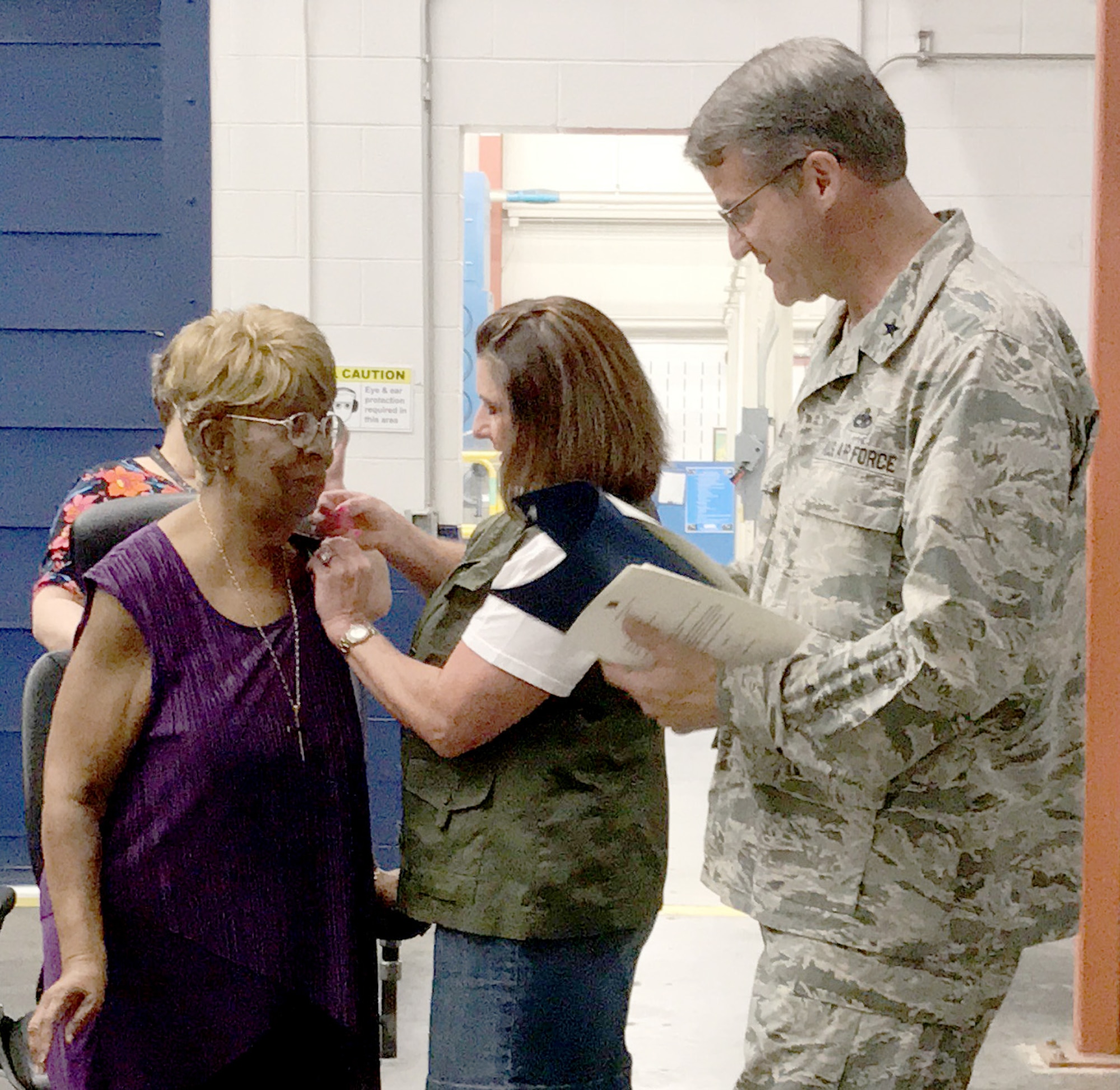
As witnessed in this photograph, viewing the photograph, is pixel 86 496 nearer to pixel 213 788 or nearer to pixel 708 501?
pixel 213 788

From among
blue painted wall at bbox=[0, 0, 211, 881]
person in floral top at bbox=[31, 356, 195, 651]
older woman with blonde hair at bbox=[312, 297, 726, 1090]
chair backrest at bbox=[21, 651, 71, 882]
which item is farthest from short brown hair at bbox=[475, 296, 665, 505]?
blue painted wall at bbox=[0, 0, 211, 881]

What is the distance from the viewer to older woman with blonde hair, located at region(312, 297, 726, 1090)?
4.69 ft

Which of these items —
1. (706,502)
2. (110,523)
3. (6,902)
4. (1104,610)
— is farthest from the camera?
(706,502)

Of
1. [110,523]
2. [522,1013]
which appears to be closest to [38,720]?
[110,523]

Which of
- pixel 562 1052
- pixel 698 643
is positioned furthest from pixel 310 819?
pixel 698 643

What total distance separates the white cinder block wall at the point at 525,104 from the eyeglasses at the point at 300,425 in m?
2.54

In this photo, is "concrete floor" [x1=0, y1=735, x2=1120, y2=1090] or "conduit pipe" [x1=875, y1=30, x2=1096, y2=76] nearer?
"concrete floor" [x1=0, y1=735, x2=1120, y2=1090]

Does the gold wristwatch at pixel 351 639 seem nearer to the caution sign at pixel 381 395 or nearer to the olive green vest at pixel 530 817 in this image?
the olive green vest at pixel 530 817

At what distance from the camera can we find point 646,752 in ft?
5.06

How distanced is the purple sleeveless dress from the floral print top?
1038mm

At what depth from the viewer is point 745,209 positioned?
1235 millimetres

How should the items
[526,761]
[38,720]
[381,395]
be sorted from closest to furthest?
[526,761] < [38,720] < [381,395]

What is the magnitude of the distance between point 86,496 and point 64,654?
63 centimetres

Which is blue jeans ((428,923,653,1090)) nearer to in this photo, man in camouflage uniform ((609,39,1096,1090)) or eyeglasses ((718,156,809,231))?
man in camouflage uniform ((609,39,1096,1090))
